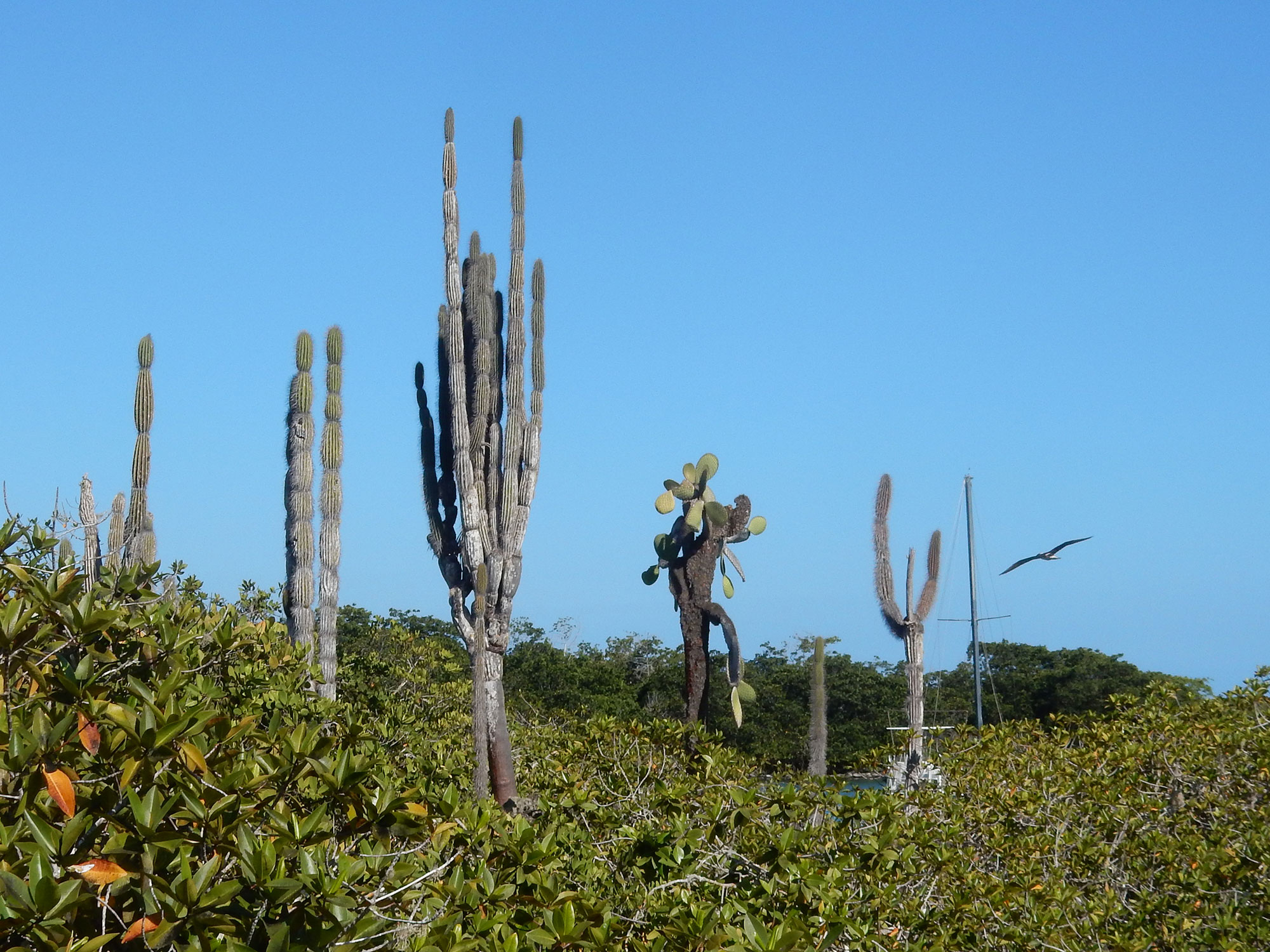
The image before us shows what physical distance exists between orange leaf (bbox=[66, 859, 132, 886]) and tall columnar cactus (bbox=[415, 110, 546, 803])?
962 centimetres

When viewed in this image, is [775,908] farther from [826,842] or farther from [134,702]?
[134,702]

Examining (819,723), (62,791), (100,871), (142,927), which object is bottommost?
(819,723)

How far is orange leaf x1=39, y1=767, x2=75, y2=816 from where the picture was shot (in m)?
2.28

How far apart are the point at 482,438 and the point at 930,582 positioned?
635 cm

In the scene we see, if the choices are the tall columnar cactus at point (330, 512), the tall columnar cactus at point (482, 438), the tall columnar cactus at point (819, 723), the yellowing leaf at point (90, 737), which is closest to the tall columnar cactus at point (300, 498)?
the tall columnar cactus at point (330, 512)

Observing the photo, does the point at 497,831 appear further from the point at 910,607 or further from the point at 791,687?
the point at 791,687

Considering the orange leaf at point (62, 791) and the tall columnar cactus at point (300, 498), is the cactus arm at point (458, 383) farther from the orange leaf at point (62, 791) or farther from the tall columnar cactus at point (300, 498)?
the orange leaf at point (62, 791)

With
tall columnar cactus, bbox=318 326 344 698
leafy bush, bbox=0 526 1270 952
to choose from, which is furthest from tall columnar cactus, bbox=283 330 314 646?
leafy bush, bbox=0 526 1270 952

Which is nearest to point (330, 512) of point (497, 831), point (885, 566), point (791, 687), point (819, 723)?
point (885, 566)

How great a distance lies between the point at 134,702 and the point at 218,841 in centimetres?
59

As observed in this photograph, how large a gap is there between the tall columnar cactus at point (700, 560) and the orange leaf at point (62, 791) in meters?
9.68

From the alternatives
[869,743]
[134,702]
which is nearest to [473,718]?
[134,702]

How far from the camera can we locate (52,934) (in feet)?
6.75

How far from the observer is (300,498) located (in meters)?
12.9
